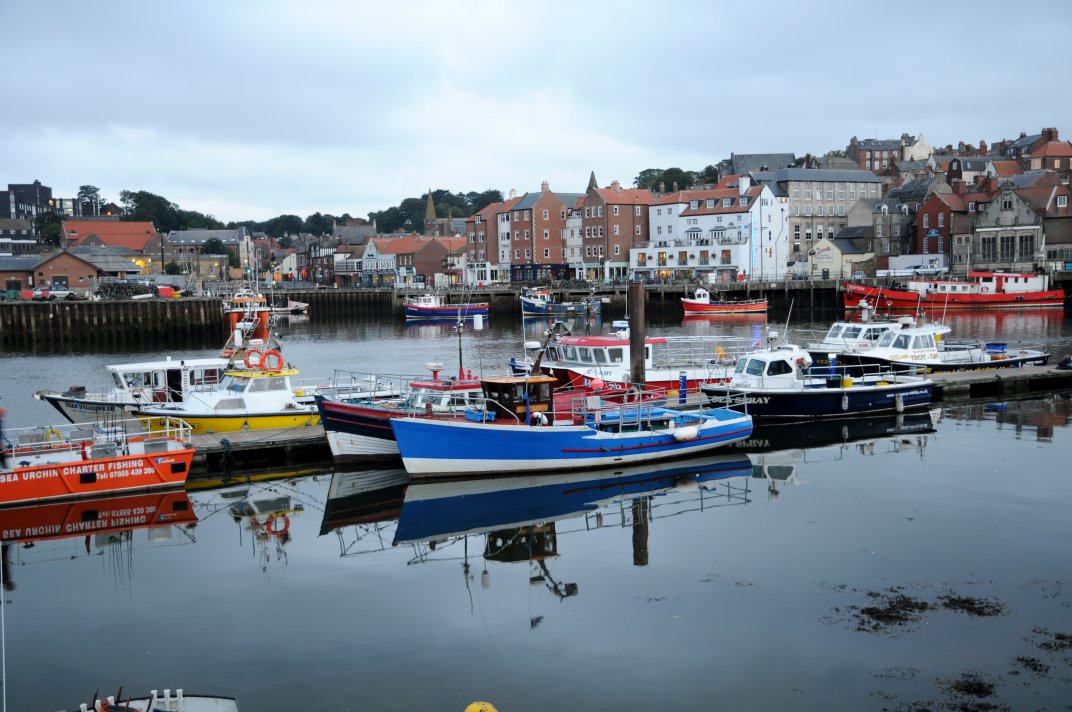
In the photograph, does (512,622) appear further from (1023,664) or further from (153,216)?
(153,216)

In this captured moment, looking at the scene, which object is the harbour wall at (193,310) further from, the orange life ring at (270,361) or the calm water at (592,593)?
the calm water at (592,593)

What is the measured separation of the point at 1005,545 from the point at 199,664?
12570 millimetres

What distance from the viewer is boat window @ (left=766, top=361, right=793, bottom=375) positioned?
26922 mm

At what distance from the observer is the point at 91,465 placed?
19.3 metres

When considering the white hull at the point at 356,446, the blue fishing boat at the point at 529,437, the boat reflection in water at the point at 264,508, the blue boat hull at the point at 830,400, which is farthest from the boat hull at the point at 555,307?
the boat reflection in water at the point at 264,508

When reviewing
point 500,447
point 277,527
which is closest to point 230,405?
point 277,527

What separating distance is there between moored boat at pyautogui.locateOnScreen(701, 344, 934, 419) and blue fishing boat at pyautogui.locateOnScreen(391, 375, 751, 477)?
13.3ft

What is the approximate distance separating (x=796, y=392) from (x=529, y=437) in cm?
936

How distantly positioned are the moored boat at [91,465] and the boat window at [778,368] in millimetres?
15723

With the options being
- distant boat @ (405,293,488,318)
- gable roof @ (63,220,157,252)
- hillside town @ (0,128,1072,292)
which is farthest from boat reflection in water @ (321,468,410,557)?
gable roof @ (63,220,157,252)

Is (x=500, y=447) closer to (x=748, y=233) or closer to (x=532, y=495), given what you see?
(x=532, y=495)

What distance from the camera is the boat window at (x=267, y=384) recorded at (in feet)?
81.9

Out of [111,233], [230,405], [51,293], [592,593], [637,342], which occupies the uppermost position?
[111,233]

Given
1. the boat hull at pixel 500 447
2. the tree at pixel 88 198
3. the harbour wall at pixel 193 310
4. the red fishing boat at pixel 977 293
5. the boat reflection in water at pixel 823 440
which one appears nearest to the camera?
the boat hull at pixel 500 447
